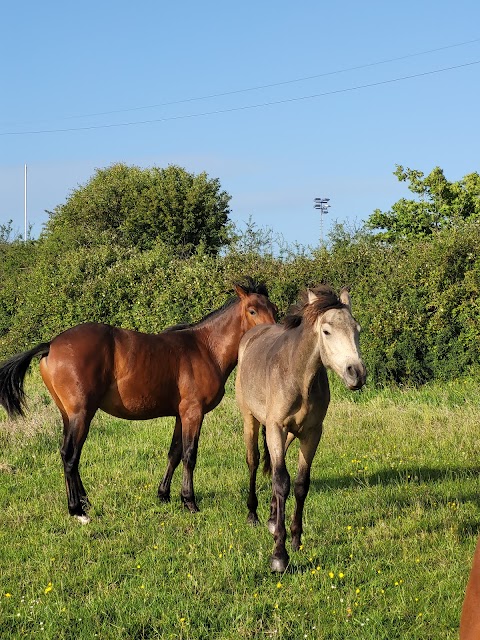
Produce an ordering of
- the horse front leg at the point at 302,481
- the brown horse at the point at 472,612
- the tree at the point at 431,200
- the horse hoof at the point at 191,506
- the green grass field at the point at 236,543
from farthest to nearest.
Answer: the tree at the point at 431,200 → the horse hoof at the point at 191,506 → the horse front leg at the point at 302,481 → the green grass field at the point at 236,543 → the brown horse at the point at 472,612

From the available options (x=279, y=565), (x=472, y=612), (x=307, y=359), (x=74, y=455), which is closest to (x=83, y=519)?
(x=74, y=455)

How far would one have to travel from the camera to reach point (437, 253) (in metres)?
12.9

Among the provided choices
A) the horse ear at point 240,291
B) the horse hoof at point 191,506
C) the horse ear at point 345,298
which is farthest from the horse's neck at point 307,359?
the horse ear at point 240,291

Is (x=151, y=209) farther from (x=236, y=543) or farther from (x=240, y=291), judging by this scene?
(x=236, y=543)

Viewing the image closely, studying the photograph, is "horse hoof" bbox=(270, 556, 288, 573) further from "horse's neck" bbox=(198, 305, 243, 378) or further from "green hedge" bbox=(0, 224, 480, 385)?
"green hedge" bbox=(0, 224, 480, 385)

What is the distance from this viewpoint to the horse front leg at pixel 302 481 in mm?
5961

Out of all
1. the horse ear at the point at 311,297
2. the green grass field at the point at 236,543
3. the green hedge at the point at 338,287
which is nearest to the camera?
the green grass field at the point at 236,543

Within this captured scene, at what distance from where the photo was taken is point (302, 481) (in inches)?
239

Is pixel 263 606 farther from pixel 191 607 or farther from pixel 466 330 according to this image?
pixel 466 330

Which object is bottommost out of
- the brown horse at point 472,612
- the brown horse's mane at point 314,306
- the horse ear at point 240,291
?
the brown horse at point 472,612

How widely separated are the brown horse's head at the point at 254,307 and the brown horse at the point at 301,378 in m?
1.49

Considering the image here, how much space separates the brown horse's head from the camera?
8.05 m

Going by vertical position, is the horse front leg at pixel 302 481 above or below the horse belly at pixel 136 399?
below

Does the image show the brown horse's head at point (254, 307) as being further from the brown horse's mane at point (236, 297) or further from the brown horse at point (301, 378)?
the brown horse at point (301, 378)
